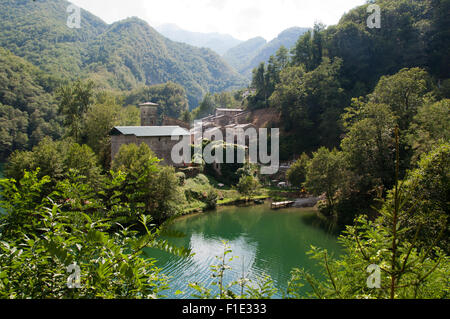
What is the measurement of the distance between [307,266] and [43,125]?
51.1 metres

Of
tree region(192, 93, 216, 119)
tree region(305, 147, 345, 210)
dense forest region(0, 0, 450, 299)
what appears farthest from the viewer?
tree region(192, 93, 216, 119)

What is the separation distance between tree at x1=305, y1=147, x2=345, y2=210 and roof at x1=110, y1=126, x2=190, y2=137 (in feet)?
45.7

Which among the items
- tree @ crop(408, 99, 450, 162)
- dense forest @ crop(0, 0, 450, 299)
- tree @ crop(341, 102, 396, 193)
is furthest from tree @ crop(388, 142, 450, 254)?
tree @ crop(341, 102, 396, 193)

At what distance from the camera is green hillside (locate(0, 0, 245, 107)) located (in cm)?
8050

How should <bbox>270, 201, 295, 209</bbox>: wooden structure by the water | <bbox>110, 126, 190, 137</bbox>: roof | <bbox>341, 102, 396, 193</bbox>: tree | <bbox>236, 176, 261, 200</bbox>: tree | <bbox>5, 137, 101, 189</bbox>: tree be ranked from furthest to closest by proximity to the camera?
<bbox>236, 176, 261, 200</bbox>: tree
<bbox>110, 126, 190, 137</bbox>: roof
<bbox>270, 201, 295, 209</bbox>: wooden structure by the water
<bbox>5, 137, 101, 189</bbox>: tree
<bbox>341, 102, 396, 193</bbox>: tree

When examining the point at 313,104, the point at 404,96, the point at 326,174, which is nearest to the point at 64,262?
the point at 326,174

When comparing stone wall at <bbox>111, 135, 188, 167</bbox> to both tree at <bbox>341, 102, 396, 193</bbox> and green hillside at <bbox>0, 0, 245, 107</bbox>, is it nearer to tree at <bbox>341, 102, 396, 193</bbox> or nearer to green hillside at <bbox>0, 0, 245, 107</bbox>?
tree at <bbox>341, 102, 396, 193</bbox>

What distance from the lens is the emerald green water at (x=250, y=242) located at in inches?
545

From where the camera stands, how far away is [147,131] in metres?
29.0

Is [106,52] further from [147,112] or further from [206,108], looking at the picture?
[147,112]

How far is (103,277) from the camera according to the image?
192 centimetres

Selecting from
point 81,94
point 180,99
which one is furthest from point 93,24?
point 81,94

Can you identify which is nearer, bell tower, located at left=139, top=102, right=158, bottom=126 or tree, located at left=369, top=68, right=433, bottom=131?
tree, located at left=369, top=68, right=433, bottom=131
